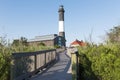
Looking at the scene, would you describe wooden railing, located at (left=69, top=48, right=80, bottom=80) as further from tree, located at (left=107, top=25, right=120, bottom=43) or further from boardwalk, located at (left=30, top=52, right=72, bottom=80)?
tree, located at (left=107, top=25, right=120, bottom=43)

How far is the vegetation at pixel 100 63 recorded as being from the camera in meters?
9.27

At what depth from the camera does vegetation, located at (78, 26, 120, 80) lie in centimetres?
927

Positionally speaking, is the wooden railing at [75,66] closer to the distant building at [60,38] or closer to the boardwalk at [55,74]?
the boardwalk at [55,74]

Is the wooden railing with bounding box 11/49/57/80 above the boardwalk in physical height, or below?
above

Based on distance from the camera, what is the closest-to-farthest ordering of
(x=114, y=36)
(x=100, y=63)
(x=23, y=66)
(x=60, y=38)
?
(x=100, y=63)
(x=23, y=66)
(x=114, y=36)
(x=60, y=38)

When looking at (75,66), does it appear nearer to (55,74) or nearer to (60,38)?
(55,74)

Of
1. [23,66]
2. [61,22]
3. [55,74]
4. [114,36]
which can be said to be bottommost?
[55,74]

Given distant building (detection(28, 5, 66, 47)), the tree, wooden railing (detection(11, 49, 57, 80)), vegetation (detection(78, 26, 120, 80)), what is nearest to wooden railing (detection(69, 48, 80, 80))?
vegetation (detection(78, 26, 120, 80))

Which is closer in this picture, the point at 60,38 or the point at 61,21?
the point at 61,21

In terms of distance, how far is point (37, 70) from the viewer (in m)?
14.9

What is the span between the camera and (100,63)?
964cm

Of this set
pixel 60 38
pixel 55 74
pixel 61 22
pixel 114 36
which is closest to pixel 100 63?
pixel 55 74

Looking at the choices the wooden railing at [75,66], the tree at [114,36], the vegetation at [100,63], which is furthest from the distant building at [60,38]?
the wooden railing at [75,66]

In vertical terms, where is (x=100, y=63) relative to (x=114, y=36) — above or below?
below
